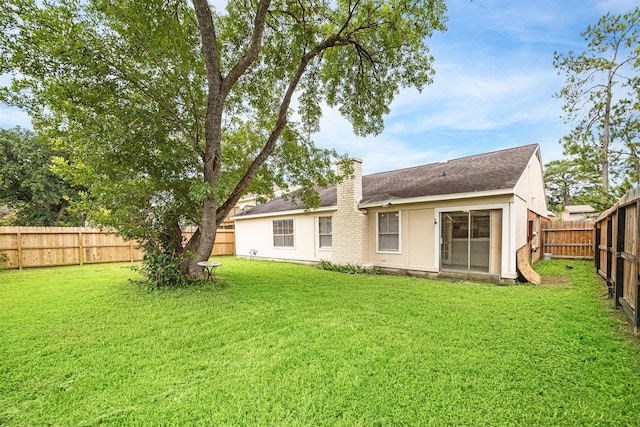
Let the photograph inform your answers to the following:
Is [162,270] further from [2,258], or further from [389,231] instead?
[2,258]

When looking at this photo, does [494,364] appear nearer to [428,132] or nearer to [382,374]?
[382,374]

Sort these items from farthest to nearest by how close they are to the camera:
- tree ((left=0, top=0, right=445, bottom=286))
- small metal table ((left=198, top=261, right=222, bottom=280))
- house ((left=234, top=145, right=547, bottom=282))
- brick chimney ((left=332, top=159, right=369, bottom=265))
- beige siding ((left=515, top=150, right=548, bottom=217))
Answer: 1. brick chimney ((left=332, top=159, right=369, bottom=265))
2. beige siding ((left=515, top=150, right=548, bottom=217))
3. house ((left=234, top=145, right=547, bottom=282))
4. small metal table ((left=198, top=261, right=222, bottom=280))
5. tree ((left=0, top=0, right=445, bottom=286))

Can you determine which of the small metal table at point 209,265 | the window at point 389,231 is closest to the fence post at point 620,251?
the window at point 389,231

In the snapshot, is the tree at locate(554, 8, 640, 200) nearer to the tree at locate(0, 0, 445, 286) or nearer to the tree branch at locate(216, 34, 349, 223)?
the tree at locate(0, 0, 445, 286)

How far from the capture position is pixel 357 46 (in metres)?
8.21

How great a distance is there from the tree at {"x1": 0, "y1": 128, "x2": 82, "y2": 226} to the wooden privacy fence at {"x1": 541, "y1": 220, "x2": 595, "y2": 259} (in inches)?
1017

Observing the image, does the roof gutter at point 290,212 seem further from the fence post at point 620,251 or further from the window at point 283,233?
the fence post at point 620,251

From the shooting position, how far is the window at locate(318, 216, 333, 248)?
38.4 feet

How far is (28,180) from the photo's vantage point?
57.0ft

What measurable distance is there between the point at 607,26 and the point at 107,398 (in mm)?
24583

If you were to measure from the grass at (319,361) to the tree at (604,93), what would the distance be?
622 inches

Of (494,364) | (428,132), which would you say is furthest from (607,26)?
(494,364)

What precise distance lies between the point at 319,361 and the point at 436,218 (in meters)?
6.85

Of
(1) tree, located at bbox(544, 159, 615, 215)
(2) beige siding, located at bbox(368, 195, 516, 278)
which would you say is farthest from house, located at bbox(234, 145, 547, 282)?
(1) tree, located at bbox(544, 159, 615, 215)
